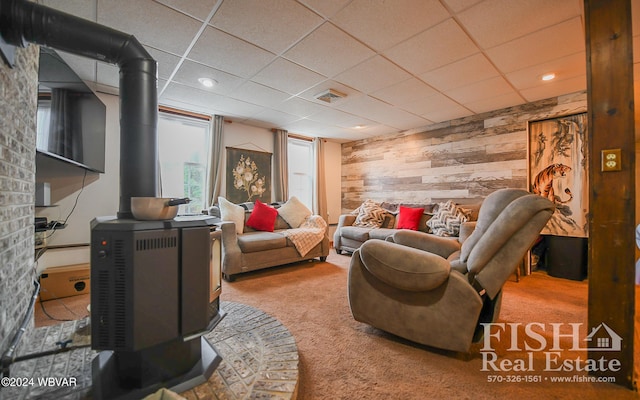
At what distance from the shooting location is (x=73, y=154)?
2.32 meters

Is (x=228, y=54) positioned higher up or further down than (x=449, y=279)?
higher up

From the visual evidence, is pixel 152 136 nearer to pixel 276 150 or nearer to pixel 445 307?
pixel 445 307

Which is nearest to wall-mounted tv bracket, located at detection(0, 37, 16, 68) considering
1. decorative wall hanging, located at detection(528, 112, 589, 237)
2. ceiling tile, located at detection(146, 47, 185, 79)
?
ceiling tile, located at detection(146, 47, 185, 79)

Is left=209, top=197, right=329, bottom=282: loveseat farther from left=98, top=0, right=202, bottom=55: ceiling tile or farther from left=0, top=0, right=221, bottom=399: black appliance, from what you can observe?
left=98, top=0, right=202, bottom=55: ceiling tile

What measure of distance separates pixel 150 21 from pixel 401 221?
3.74m

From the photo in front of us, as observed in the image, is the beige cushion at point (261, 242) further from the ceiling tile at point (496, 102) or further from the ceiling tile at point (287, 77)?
the ceiling tile at point (496, 102)

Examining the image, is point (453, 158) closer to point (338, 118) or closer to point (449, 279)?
point (338, 118)

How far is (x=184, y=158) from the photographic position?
3.81 metres

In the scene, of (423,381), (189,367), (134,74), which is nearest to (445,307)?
(423,381)

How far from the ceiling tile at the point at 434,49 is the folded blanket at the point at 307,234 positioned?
2294mm

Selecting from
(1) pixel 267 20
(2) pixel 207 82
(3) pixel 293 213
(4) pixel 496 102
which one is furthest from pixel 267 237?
(4) pixel 496 102

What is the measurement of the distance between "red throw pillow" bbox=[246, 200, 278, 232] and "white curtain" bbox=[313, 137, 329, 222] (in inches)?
63.8

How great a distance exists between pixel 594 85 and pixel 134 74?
7.98 feet

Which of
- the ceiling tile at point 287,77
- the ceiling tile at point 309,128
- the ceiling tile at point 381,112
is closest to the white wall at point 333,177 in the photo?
the ceiling tile at point 309,128
